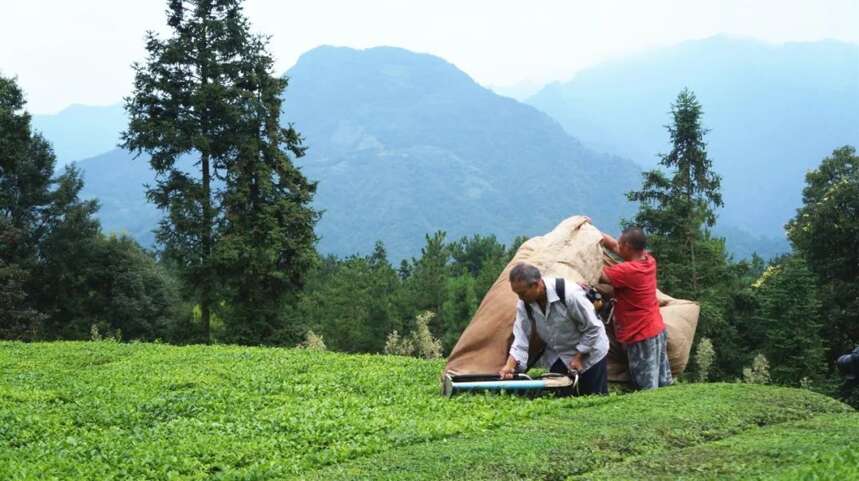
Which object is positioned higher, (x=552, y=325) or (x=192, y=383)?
(x=552, y=325)

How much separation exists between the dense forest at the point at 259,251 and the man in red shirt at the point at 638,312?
871 inches

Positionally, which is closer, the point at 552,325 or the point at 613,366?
the point at 552,325

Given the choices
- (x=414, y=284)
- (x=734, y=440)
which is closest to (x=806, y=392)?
(x=734, y=440)

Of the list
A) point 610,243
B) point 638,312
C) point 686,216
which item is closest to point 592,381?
point 638,312

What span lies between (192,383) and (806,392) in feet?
26.8

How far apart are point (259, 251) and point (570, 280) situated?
22.2 metres

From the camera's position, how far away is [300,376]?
1238 cm

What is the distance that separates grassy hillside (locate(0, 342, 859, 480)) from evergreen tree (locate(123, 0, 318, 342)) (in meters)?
20.2

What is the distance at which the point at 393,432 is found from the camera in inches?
317

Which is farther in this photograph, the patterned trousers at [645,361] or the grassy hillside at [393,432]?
the patterned trousers at [645,361]

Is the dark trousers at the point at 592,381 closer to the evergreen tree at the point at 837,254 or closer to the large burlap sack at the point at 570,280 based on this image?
the large burlap sack at the point at 570,280

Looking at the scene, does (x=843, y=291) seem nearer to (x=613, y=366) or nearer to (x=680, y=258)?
(x=680, y=258)

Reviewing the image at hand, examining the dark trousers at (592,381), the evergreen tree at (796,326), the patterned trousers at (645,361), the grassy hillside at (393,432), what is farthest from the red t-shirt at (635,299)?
the evergreen tree at (796,326)

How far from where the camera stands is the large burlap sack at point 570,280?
36.7 ft
